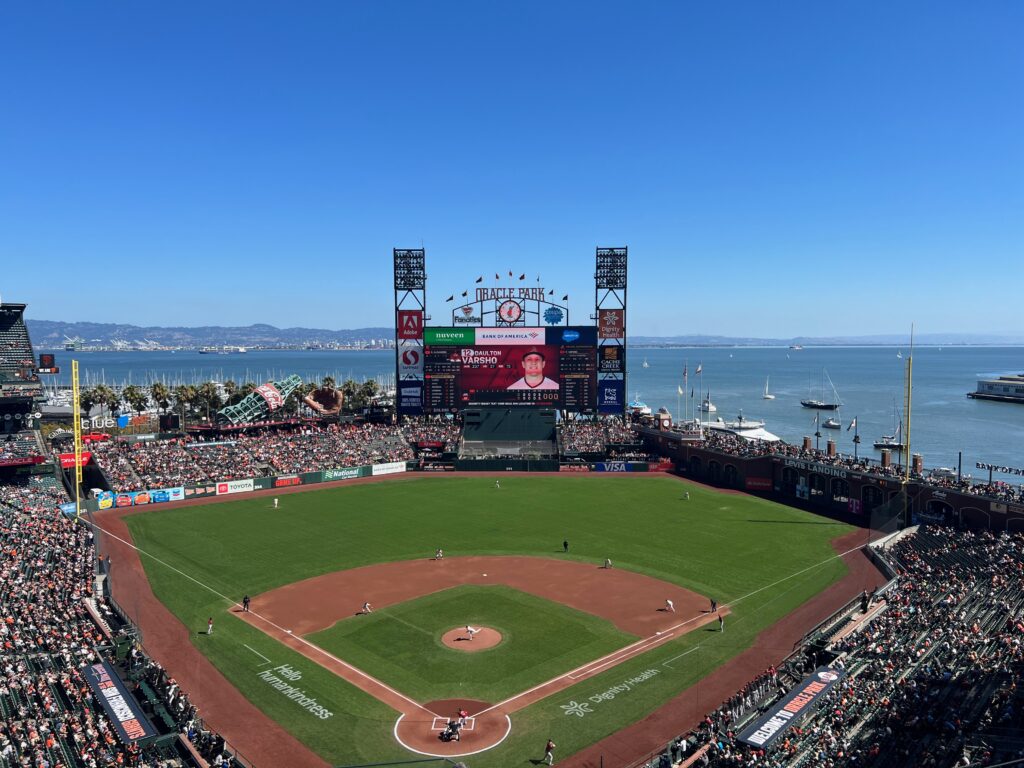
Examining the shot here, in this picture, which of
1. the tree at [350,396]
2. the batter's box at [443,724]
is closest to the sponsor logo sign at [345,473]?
the tree at [350,396]

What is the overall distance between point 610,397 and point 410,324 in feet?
79.3

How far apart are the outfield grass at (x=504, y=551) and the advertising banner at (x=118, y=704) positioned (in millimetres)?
4416

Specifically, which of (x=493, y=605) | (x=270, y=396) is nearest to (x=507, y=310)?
(x=270, y=396)

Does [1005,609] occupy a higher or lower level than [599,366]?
lower

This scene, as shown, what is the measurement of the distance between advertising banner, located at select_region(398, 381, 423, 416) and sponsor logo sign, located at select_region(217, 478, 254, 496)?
66.0ft

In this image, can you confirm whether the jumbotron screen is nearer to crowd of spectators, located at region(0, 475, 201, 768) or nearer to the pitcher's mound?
crowd of spectators, located at region(0, 475, 201, 768)

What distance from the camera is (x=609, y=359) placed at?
8106 cm

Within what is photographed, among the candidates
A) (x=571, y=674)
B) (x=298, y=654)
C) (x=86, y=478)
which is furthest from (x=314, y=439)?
(x=571, y=674)

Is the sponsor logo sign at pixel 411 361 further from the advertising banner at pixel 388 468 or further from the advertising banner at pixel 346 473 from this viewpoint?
the advertising banner at pixel 346 473

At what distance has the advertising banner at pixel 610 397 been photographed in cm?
8050

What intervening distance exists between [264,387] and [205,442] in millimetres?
10112

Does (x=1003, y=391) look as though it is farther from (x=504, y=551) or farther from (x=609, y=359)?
(x=504, y=551)

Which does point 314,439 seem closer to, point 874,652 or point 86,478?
point 86,478

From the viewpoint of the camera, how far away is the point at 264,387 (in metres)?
83.2
